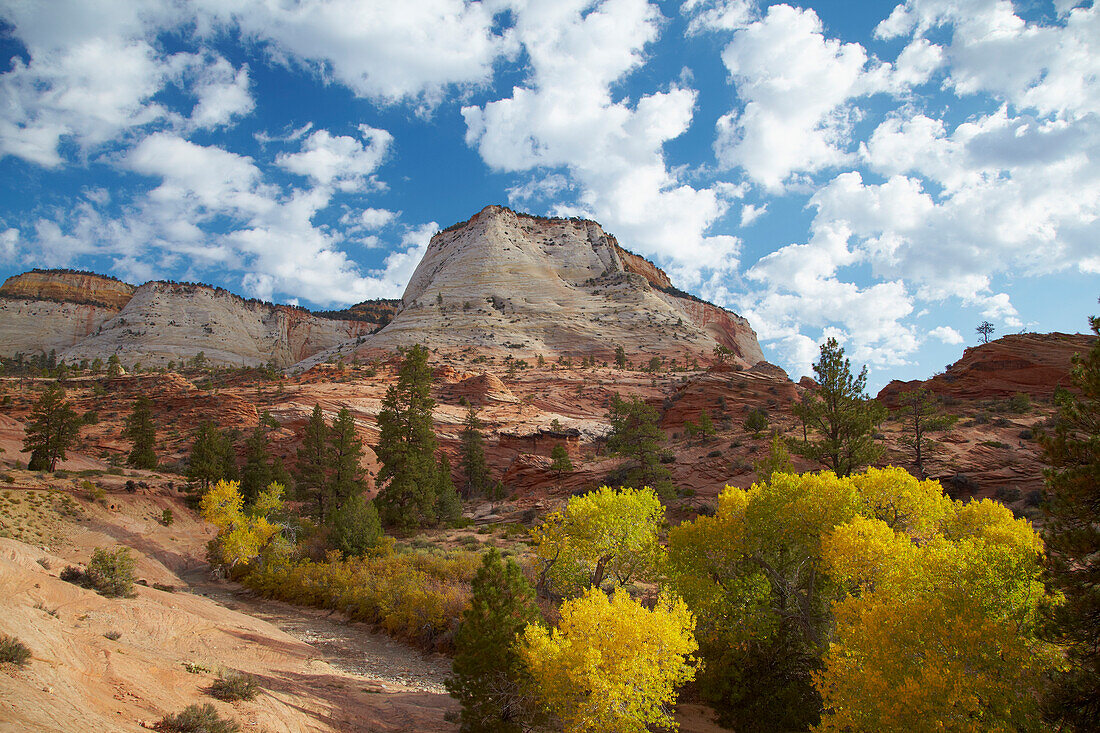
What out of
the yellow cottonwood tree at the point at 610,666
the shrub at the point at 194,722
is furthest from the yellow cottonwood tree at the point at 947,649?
the shrub at the point at 194,722

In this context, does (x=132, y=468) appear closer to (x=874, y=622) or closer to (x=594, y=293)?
(x=874, y=622)

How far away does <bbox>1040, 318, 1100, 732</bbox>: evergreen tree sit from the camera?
7253 mm

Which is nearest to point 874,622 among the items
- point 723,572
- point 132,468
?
point 723,572

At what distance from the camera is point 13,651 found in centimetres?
830

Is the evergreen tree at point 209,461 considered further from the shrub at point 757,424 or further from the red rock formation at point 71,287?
the red rock formation at point 71,287

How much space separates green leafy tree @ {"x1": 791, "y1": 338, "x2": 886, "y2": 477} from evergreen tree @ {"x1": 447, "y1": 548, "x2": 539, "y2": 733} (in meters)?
17.4

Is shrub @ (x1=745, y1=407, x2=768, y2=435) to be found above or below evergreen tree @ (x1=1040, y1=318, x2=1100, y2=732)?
above

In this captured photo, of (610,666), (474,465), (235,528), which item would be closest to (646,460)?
(474,465)

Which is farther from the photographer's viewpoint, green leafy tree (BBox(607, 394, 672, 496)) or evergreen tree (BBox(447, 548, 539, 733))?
green leafy tree (BBox(607, 394, 672, 496))

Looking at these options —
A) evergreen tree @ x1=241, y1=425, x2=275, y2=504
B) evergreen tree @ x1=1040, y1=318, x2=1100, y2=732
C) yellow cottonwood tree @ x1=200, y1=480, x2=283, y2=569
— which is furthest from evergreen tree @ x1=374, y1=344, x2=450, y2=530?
evergreen tree @ x1=1040, y1=318, x2=1100, y2=732

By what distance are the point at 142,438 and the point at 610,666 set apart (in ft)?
170

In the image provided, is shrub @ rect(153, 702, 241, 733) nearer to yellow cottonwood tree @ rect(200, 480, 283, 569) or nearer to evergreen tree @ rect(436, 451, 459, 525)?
yellow cottonwood tree @ rect(200, 480, 283, 569)

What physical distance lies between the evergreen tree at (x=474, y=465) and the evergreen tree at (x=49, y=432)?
3133 centimetres

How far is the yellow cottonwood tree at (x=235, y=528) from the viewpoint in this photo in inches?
1158
